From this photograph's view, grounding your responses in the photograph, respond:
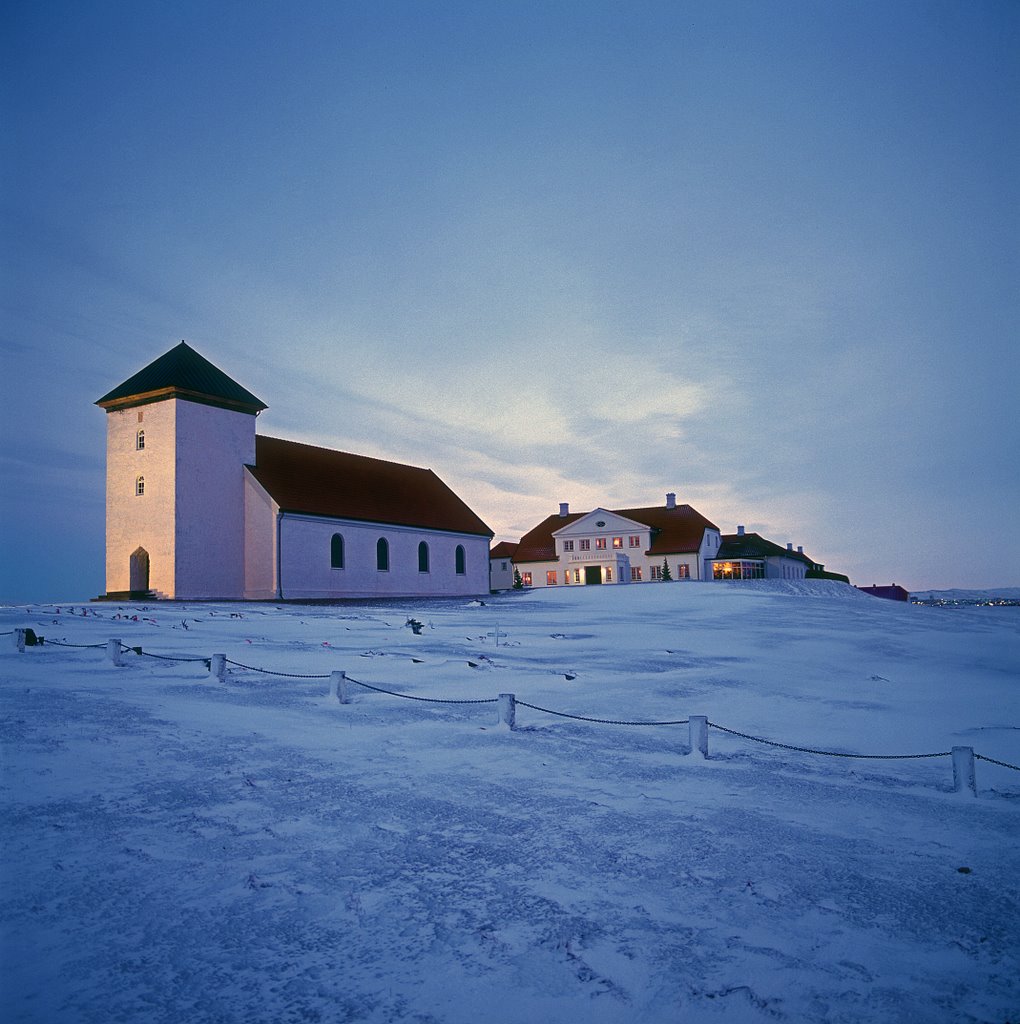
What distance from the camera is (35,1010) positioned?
13.9 ft

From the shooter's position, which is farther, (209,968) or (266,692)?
(266,692)

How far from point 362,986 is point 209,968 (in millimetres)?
954

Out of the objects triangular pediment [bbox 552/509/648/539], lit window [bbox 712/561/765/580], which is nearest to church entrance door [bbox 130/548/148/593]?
triangular pediment [bbox 552/509/648/539]

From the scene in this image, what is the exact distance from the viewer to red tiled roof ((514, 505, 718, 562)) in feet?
212

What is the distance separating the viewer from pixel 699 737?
31.7 feet

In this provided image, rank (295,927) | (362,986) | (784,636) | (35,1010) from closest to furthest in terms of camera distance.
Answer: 1. (35,1010)
2. (362,986)
3. (295,927)
4. (784,636)

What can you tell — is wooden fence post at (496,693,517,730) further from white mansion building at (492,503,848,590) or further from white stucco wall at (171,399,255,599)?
white mansion building at (492,503,848,590)

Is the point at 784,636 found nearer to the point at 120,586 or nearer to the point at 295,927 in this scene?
the point at 295,927

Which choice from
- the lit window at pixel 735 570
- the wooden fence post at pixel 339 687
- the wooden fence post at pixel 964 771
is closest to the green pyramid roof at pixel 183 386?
the wooden fence post at pixel 339 687

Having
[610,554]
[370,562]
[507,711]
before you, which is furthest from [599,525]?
[507,711]

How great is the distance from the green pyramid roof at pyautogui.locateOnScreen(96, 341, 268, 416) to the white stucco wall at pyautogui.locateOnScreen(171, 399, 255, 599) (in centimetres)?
48

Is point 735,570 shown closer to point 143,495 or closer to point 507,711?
point 143,495

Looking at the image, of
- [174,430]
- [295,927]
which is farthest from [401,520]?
[295,927]

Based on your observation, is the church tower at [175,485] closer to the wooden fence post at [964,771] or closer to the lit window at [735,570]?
the wooden fence post at [964,771]
